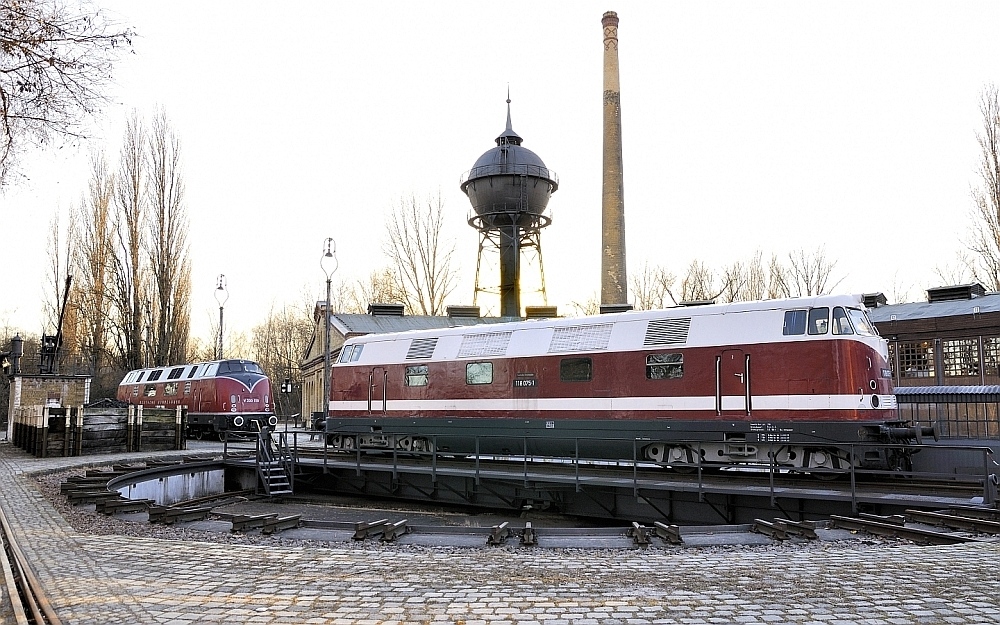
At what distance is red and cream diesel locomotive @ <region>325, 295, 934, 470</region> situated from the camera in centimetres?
1328

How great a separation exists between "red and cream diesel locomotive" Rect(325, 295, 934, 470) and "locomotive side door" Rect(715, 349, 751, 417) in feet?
0.07

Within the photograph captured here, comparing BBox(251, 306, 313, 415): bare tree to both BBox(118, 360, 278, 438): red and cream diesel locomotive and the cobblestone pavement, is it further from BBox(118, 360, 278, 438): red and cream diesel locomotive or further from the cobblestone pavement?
the cobblestone pavement

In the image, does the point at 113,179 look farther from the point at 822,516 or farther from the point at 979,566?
the point at 979,566

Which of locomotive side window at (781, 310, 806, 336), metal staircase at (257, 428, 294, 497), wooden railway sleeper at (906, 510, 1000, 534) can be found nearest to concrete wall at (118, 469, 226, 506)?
metal staircase at (257, 428, 294, 497)

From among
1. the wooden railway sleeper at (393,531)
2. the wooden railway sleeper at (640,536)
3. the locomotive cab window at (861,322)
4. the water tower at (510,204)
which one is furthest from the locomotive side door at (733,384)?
the water tower at (510,204)

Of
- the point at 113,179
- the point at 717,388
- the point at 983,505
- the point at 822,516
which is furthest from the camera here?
the point at 113,179

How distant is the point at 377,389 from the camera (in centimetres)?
2005

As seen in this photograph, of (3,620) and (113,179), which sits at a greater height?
(113,179)

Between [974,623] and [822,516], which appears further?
[822,516]

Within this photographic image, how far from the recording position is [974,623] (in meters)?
5.37

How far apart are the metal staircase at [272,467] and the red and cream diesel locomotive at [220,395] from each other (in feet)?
28.7

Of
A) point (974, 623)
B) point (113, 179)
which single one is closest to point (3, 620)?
point (974, 623)

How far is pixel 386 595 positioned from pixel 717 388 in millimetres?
9740

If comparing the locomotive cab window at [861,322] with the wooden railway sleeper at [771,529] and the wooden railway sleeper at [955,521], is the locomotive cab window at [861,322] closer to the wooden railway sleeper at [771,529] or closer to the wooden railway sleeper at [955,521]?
the wooden railway sleeper at [955,521]
